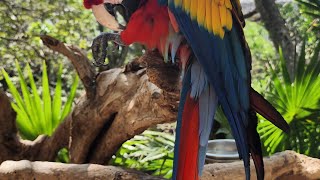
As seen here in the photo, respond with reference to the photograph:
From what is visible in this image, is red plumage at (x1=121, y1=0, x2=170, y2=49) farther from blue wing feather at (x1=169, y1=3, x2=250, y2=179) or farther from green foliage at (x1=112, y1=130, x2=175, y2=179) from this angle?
green foliage at (x1=112, y1=130, x2=175, y2=179)

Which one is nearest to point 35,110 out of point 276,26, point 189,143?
point 189,143

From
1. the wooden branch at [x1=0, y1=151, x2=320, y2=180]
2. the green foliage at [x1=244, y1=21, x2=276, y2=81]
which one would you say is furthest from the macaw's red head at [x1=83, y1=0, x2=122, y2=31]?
the green foliage at [x1=244, y1=21, x2=276, y2=81]

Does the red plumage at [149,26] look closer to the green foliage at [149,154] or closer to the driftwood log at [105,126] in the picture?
the driftwood log at [105,126]

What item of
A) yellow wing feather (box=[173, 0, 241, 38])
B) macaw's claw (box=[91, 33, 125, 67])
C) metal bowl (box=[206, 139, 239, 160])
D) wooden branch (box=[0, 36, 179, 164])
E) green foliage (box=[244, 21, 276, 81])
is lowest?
metal bowl (box=[206, 139, 239, 160])

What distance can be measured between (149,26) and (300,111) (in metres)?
0.80

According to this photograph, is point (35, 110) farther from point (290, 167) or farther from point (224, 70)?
point (224, 70)

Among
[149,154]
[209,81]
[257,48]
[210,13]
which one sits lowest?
[149,154]

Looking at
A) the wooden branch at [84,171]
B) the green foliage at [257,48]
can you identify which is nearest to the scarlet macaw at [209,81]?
the wooden branch at [84,171]

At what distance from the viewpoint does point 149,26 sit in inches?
31.1

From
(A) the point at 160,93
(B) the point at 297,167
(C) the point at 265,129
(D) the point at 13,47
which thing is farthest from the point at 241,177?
(D) the point at 13,47

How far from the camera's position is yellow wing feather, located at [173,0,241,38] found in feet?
2.27

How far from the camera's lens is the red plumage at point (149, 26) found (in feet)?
2.51

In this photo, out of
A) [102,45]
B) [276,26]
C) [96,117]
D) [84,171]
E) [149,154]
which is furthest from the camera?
[276,26]

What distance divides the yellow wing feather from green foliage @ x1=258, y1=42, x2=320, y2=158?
0.78m
